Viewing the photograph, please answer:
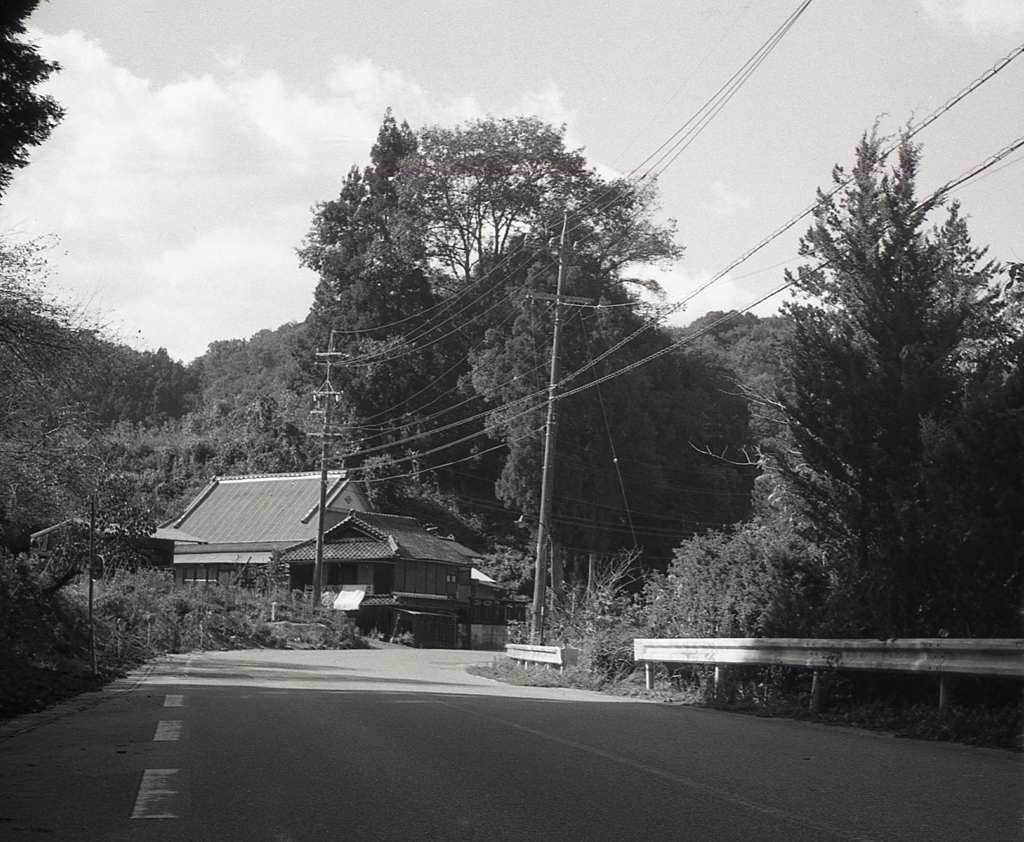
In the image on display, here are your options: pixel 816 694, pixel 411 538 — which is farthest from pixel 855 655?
pixel 411 538

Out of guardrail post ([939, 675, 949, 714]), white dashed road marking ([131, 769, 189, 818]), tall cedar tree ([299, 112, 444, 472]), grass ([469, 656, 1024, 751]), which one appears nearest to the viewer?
white dashed road marking ([131, 769, 189, 818])

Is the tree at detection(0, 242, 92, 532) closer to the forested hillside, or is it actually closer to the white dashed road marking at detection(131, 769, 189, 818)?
the forested hillside

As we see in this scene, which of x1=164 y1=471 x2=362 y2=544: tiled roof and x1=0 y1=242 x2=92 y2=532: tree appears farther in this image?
x1=164 y1=471 x2=362 y2=544: tiled roof

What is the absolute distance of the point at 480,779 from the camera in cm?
720

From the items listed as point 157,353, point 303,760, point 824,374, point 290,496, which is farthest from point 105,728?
point 157,353

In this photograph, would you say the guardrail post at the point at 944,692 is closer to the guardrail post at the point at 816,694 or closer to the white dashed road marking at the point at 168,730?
the guardrail post at the point at 816,694

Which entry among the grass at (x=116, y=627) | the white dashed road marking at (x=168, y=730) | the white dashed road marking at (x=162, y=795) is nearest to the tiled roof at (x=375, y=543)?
the grass at (x=116, y=627)

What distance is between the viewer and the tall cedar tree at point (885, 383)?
12.7 m

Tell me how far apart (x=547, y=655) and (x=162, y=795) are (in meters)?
18.4

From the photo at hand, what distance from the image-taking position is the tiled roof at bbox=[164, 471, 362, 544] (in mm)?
65625

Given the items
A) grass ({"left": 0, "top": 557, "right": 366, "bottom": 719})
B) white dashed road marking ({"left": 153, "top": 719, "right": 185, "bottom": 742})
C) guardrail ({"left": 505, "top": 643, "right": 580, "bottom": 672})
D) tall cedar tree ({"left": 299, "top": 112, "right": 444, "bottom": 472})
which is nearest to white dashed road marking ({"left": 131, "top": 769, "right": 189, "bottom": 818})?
white dashed road marking ({"left": 153, "top": 719, "right": 185, "bottom": 742})

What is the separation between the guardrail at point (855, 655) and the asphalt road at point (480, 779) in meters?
0.95

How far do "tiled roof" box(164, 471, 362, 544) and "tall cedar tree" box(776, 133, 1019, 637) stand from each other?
51.0 m

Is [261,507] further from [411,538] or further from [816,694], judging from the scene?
[816,694]
